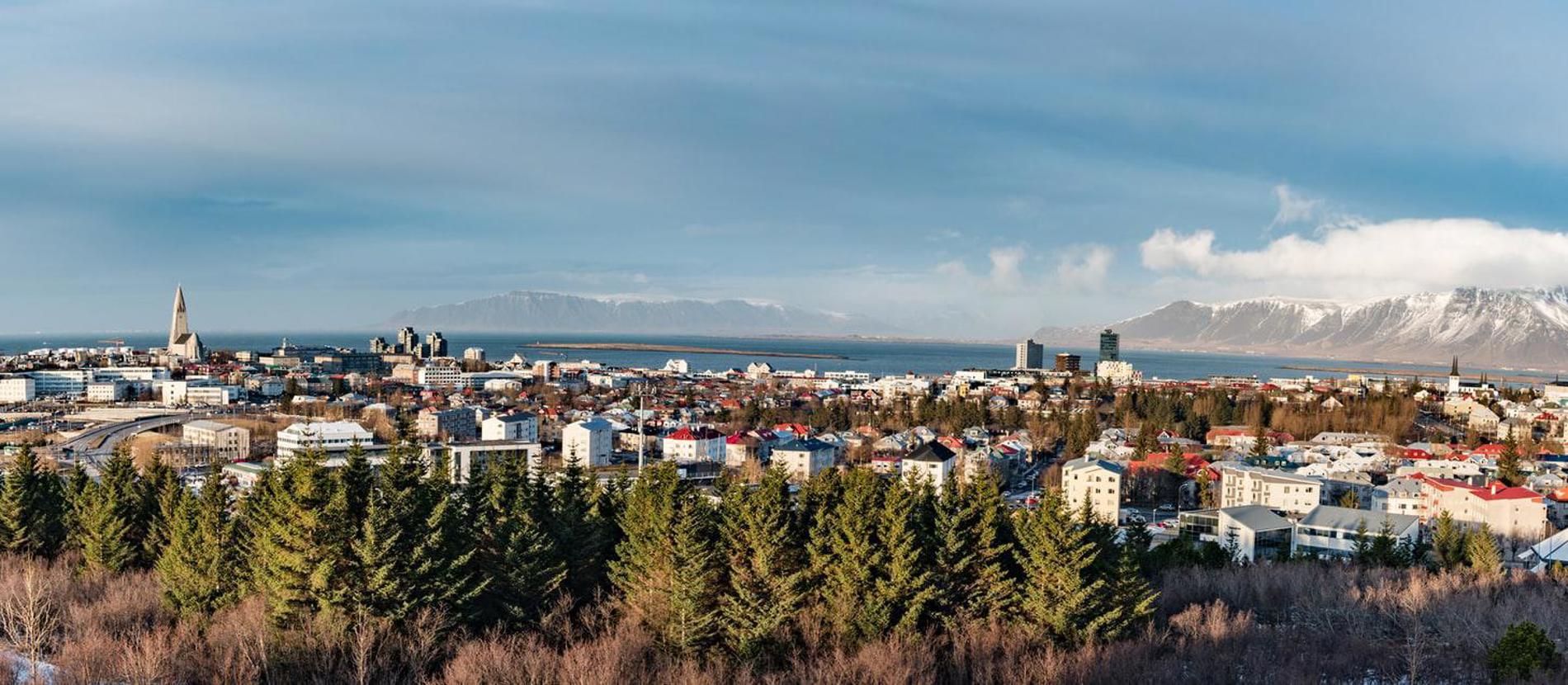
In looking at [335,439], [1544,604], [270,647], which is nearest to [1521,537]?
[1544,604]

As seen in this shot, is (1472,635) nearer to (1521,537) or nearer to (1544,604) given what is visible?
(1544,604)

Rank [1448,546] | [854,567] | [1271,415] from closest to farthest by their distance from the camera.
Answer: [854,567] < [1448,546] < [1271,415]

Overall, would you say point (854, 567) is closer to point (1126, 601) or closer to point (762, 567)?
point (762, 567)

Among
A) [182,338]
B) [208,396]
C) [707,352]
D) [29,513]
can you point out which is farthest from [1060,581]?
[707,352]

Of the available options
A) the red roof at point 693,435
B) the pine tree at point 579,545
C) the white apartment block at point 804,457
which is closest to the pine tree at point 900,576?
the pine tree at point 579,545

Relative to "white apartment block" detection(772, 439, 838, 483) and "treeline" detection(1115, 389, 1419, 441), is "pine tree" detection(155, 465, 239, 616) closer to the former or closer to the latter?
"white apartment block" detection(772, 439, 838, 483)

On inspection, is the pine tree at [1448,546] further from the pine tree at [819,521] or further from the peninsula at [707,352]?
the peninsula at [707,352]

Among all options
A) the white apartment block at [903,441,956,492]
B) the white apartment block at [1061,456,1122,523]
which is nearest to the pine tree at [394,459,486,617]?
the white apartment block at [1061,456,1122,523]
